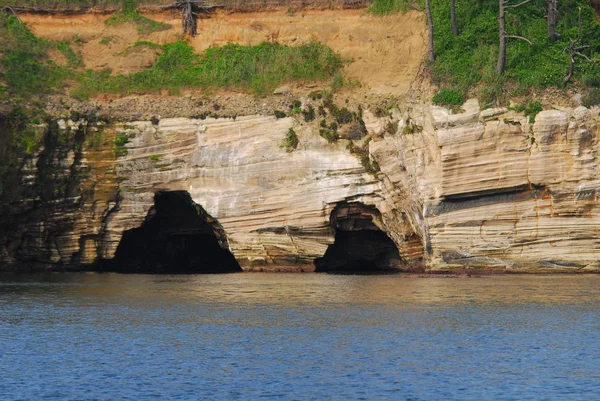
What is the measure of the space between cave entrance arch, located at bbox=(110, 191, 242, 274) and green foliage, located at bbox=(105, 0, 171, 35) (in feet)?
44.2

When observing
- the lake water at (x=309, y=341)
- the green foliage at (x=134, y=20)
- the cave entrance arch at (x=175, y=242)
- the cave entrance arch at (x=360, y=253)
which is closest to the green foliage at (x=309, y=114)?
the cave entrance arch at (x=360, y=253)

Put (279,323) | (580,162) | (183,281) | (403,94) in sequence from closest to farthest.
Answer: (279,323)
(580,162)
(183,281)
(403,94)

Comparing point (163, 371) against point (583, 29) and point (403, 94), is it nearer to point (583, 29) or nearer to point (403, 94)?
point (403, 94)

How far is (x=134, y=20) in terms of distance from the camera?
202 ft

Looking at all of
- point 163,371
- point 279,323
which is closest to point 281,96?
point 279,323

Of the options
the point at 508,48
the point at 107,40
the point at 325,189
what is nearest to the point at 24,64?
the point at 107,40

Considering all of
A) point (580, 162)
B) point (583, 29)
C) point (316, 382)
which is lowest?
point (316, 382)

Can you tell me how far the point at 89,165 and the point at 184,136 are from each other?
207 inches

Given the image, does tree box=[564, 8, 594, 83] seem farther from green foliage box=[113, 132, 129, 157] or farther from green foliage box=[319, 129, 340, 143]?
green foliage box=[113, 132, 129, 157]

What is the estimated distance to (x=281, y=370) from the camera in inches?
949

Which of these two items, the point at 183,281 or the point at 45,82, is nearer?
the point at 183,281

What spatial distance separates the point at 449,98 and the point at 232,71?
1461 cm

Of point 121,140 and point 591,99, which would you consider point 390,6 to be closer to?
point 591,99

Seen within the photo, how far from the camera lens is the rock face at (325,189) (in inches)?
1711
